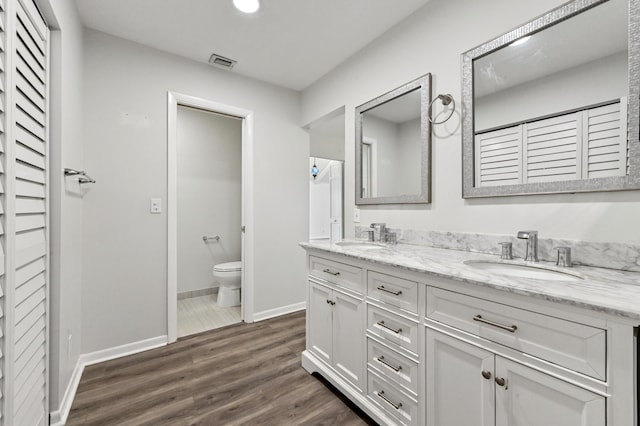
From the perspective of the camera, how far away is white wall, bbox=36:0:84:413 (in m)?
1.32

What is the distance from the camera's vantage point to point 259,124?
2.74 meters

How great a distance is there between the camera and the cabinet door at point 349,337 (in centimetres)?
147

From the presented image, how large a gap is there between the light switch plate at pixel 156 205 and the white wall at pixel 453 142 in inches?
60.7

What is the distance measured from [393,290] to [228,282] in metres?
2.30

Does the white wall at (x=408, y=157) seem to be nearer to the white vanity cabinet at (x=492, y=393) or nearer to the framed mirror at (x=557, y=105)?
the framed mirror at (x=557, y=105)

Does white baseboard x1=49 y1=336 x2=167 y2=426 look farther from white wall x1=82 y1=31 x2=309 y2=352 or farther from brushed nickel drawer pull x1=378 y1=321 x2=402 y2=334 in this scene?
brushed nickel drawer pull x1=378 y1=321 x2=402 y2=334

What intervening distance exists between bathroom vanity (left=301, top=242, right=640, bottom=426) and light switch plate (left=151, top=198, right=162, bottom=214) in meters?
1.45

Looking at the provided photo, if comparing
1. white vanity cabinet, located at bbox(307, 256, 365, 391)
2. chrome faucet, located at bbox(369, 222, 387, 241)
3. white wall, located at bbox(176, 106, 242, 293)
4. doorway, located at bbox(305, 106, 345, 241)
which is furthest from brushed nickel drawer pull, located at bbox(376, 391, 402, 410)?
doorway, located at bbox(305, 106, 345, 241)

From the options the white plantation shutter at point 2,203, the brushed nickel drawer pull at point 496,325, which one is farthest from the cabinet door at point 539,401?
the white plantation shutter at point 2,203

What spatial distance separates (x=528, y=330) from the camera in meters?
0.85

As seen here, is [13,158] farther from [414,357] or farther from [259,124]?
[259,124]

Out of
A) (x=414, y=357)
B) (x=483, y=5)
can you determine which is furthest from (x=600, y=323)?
(x=483, y=5)

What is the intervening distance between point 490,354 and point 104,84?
279 centimetres

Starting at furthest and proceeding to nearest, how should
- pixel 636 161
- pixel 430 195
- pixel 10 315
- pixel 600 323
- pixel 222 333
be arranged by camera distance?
pixel 222 333 < pixel 430 195 < pixel 636 161 < pixel 10 315 < pixel 600 323
